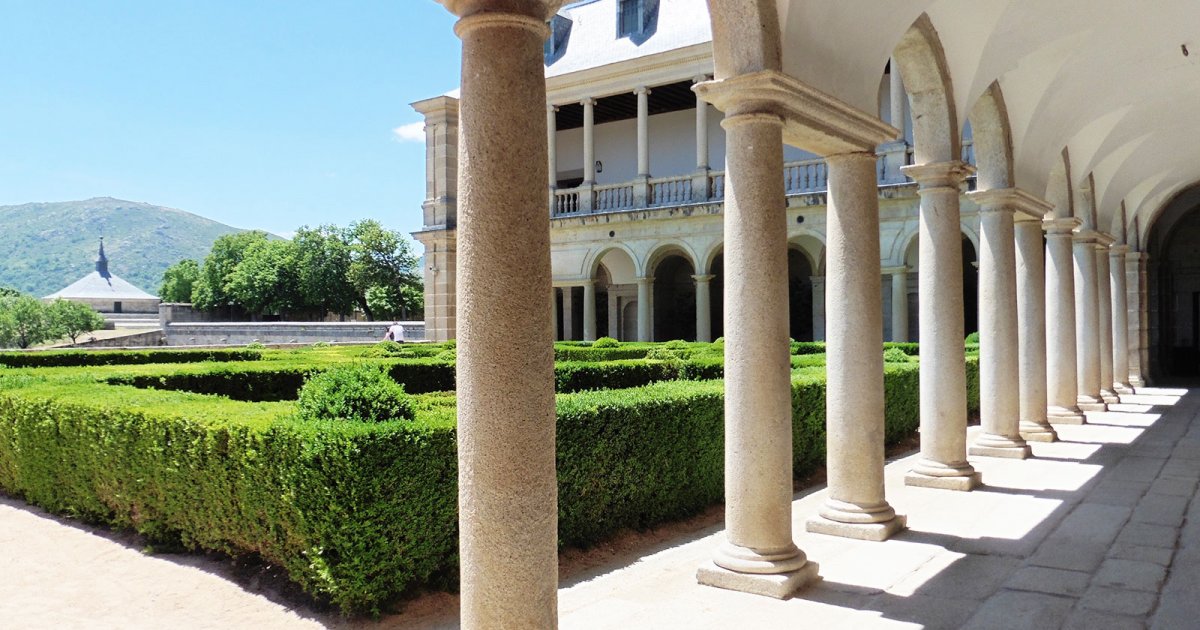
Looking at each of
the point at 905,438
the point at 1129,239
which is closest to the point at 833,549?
the point at 905,438

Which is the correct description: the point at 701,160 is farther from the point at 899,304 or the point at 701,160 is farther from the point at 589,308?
the point at 899,304

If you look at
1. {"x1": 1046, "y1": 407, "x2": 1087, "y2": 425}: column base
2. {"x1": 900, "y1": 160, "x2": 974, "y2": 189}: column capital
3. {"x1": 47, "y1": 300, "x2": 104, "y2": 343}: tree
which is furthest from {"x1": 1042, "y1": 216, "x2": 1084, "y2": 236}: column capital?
{"x1": 47, "y1": 300, "x2": 104, "y2": 343}: tree

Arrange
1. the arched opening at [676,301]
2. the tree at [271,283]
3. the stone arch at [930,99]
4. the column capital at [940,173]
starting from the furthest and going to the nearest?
the tree at [271,283] < the arched opening at [676,301] < the column capital at [940,173] < the stone arch at [930,99]

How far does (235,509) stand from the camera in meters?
5.41

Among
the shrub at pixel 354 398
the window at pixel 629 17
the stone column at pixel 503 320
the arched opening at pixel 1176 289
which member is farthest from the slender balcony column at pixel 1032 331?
the window at pixel 629 17

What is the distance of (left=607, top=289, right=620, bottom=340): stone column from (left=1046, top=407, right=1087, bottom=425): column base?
19425mm

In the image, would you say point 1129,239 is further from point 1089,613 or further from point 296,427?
point 296,427

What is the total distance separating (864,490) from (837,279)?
1.46 m

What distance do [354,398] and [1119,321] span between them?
52.6 ft

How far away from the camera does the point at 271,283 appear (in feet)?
199

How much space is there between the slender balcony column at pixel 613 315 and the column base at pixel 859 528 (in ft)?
79.8

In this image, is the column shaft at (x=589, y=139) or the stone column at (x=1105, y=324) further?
the column shaft at (x=589, y=139)

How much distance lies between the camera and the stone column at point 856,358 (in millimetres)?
5699

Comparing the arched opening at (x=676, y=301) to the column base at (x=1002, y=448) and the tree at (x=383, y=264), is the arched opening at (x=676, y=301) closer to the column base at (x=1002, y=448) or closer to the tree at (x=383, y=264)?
the column base at (x=1002, y=448)
